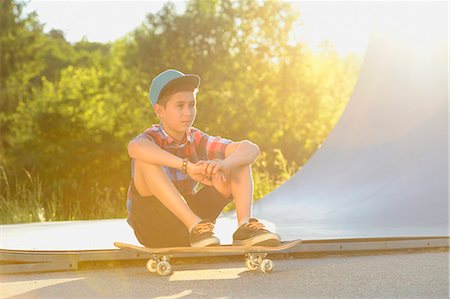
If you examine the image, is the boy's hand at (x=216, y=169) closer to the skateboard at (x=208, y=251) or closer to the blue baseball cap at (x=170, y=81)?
the skateboard at (x=208, y=251)

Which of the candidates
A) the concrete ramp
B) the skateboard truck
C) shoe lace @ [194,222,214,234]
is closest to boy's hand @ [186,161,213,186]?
shoe lace @ [194,222,214,234]

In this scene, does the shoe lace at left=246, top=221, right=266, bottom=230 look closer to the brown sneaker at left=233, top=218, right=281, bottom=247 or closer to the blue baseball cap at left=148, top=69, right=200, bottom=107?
the brown sneaker at left=233, top=218, right=281, bottom=247

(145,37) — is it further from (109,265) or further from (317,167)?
(109,265)

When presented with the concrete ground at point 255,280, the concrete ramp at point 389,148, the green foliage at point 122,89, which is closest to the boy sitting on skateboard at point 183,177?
the concrete ground at point 255,280

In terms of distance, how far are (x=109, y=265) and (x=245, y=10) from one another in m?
24.3

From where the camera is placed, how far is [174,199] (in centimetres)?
437

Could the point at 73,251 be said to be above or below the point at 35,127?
below

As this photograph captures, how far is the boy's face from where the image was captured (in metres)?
4.51

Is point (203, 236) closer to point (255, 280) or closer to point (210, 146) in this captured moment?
point (255, 280)

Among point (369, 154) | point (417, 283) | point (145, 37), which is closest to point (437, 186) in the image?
point (369, 154)

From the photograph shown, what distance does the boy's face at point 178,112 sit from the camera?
14.8 feet

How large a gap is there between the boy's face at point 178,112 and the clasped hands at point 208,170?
11.3 inches

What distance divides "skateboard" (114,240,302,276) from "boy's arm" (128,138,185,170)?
17.9 inches

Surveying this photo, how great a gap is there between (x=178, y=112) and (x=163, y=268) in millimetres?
852
